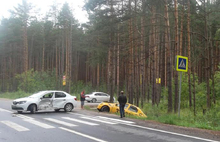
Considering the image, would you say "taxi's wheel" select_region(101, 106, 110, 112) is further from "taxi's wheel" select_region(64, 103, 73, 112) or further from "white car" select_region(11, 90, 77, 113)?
"taxi's wheel" select_region(64, 103, 73, 112)

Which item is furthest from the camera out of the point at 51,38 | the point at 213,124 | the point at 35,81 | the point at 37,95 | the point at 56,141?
the point at 51,38

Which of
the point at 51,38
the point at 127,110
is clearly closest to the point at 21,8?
the point at 51,38

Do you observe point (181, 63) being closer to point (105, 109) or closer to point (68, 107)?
point (105, 109)

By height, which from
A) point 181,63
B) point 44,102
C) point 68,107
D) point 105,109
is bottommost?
point 105,109

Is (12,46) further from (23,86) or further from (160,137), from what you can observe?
(160,137)

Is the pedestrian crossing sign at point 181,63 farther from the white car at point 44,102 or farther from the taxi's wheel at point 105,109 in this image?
the white car at point 44,102

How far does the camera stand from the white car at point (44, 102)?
15.3 meters

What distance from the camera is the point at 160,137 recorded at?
8.36 metres

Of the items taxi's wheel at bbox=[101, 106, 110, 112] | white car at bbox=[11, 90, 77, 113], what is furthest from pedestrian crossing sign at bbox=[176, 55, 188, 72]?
white car at bbox=[11, 90, 77, 113]

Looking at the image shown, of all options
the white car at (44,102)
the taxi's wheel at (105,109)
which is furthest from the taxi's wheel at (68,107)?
the taxi's wheel at (105,109)

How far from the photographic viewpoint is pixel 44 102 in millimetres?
16141

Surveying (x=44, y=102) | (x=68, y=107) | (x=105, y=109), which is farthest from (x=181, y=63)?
(x=44, y=102)

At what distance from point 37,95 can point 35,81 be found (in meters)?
28.6

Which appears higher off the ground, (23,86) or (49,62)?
(49,62)
